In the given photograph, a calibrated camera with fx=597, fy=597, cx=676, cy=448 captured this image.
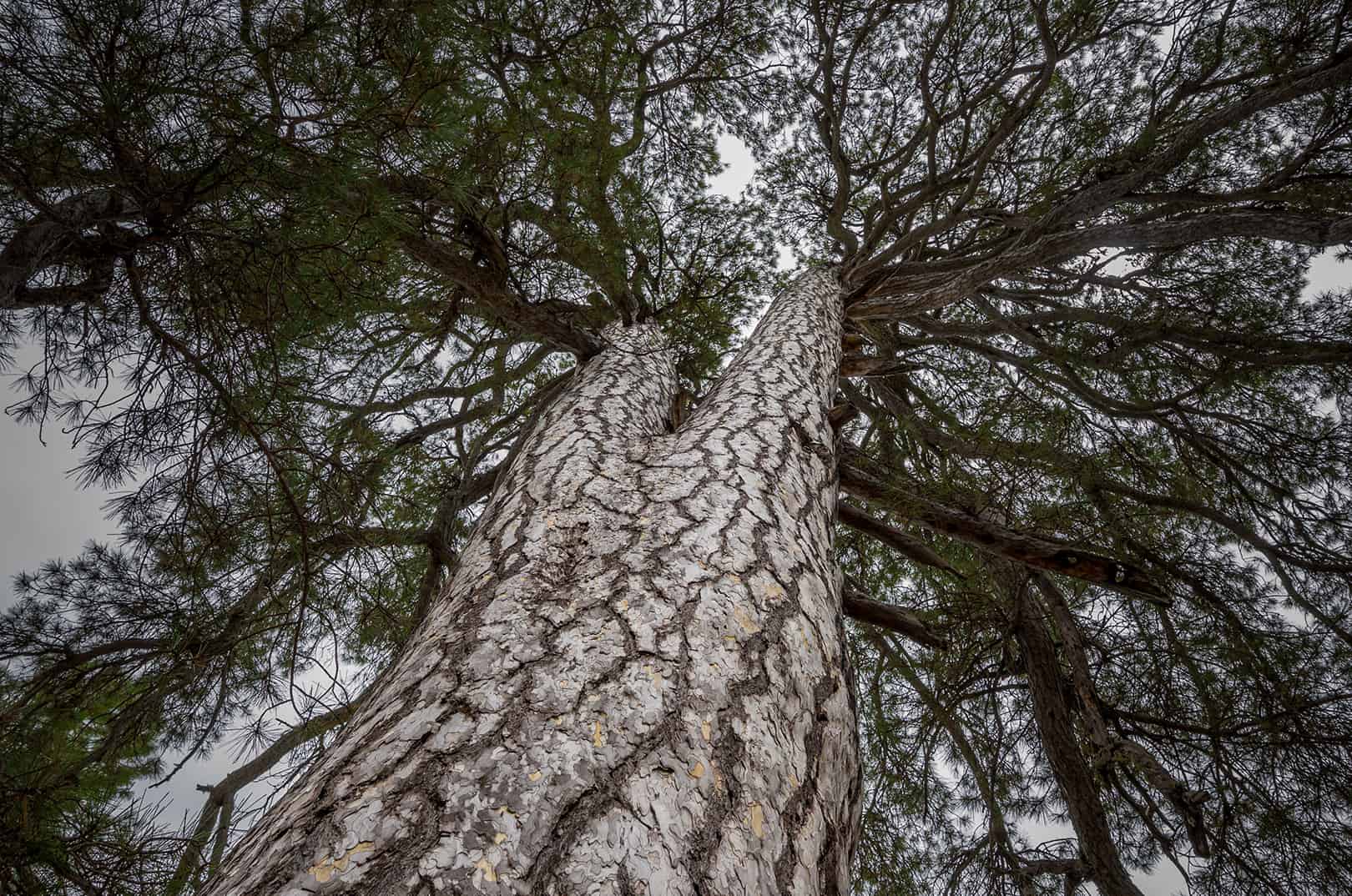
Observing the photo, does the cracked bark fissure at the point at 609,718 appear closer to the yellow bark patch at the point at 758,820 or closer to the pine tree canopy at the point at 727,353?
the yellow bark patch at the point at 758,820

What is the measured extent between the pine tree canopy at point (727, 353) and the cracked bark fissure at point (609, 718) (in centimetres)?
90

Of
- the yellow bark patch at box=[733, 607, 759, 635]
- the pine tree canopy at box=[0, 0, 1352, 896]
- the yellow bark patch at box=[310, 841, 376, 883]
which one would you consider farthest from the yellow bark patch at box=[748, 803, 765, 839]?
the pine tree canopy at box=[0, 0, 1352, 896]

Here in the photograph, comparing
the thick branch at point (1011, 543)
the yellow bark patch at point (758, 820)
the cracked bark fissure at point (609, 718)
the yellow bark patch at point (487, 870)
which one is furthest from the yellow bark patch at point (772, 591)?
the thick branch at point (1011, 543)

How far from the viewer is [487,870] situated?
20.7 inches

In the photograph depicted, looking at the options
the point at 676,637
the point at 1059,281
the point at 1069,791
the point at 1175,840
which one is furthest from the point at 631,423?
the point at 1059,281

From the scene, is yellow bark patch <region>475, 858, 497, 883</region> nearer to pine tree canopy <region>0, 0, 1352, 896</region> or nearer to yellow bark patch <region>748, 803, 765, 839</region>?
yellow bark patch <region>748, 803, 765, 839</region>

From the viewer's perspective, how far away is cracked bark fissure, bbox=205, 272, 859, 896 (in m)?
0.56

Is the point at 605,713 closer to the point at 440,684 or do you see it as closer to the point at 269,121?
the point at 440,684

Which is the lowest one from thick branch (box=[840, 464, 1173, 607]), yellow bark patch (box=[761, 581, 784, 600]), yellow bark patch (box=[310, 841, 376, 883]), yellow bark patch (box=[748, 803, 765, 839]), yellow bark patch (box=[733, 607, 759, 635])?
yellow bark patch (box=[310, 841, 376, 883])

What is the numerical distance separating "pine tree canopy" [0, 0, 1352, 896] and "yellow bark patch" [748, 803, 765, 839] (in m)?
1.17

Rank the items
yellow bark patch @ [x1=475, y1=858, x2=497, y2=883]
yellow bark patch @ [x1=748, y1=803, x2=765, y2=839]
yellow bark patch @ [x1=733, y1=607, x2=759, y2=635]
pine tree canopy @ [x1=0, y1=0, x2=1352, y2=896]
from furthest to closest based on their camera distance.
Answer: pine tree canopy @ [x1=0, y1=0, x2=1352, y2=896] < yellow bark patch @ [x1=733, y1=607, x2=759, y2=635] < yellow bark patch @ [x1=748, y1=803, x2=765, y2=839] < yellow bark patch @ [x1=475, y1=858, x2=497, y2=883]

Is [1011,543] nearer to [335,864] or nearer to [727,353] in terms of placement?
[335,864]

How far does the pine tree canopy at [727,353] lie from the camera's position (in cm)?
156

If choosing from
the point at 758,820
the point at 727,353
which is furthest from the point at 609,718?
the point at 727,353
